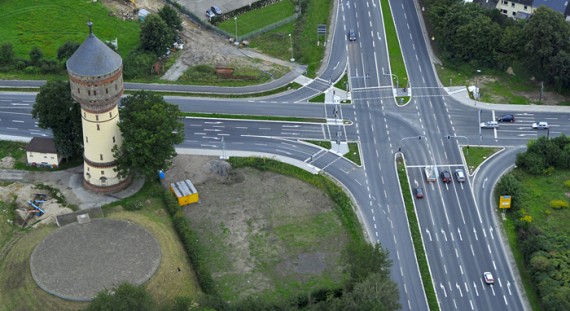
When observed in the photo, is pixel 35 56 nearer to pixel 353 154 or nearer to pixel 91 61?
pixel 91 61

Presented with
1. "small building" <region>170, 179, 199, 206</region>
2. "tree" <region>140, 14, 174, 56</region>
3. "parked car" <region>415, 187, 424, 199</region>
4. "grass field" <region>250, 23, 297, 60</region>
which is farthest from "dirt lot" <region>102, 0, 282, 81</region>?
"parked car" <region>415, 187, 424, 199</region>

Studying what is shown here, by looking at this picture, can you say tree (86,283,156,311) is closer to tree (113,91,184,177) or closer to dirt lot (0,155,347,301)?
dirt lot (0,155,347,301)

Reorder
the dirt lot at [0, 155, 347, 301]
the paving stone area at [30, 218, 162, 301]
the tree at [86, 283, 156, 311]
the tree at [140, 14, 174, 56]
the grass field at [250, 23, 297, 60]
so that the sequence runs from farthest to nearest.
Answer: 1. the grass field at [250, 23, 297, 60]
2. the tree at [140, 14, 174, 56]
3. the dirt lot at [0, 155, 347, 301]
4. the paving stone area at [30, 218, 162, 301]
5. the tree at [86, 283, 156, 311]

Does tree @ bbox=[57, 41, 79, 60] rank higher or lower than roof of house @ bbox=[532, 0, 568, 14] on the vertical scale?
higher

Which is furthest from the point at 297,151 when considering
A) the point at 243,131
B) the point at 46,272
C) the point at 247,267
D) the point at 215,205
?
the point at 46,272

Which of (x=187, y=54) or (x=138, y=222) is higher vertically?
(x=187, y=54)

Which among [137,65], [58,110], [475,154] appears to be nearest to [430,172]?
[475,154]

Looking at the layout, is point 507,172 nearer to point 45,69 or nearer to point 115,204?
point 115,204
